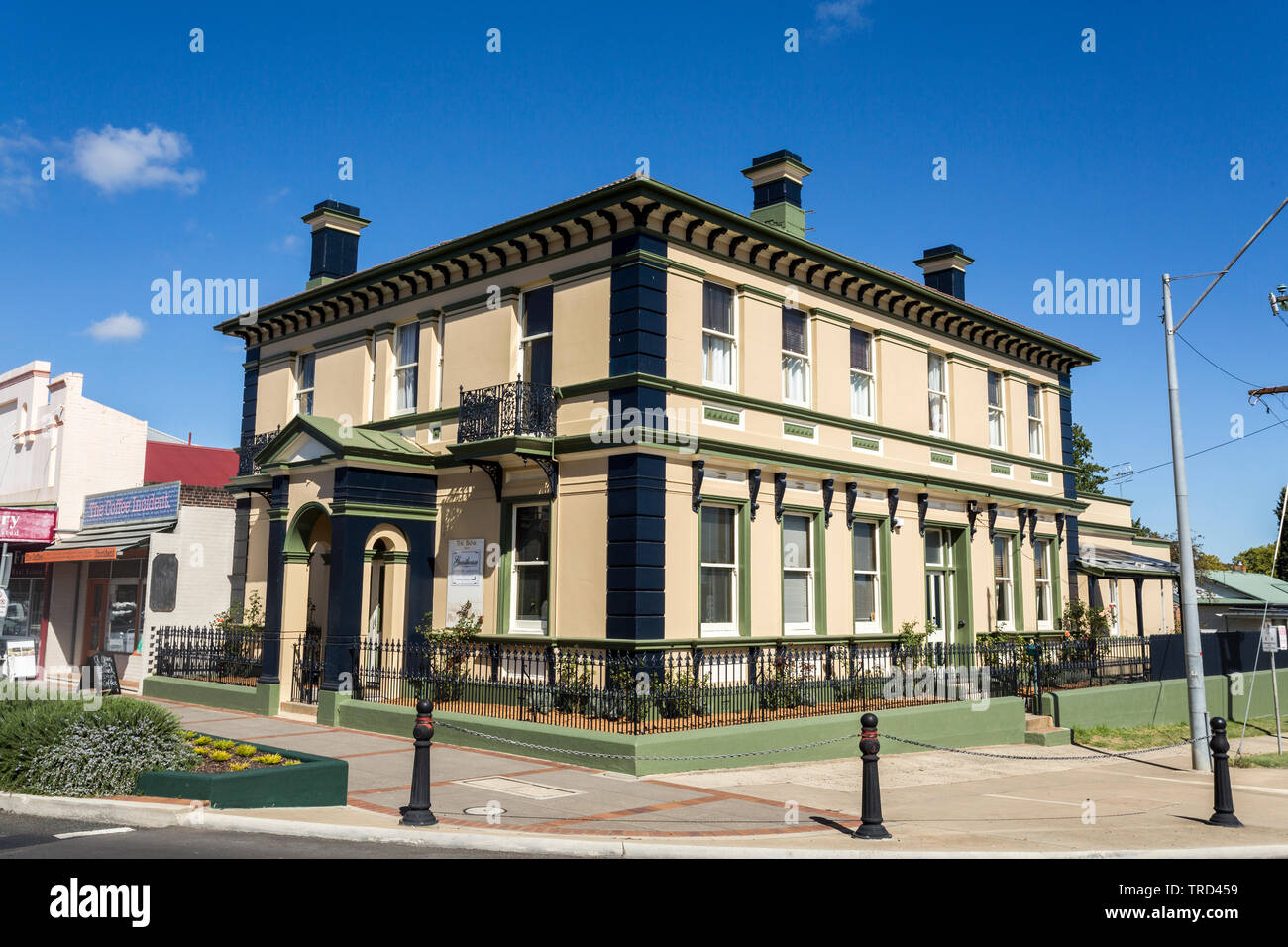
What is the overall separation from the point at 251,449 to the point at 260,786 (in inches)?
583

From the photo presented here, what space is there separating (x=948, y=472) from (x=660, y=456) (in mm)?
9577

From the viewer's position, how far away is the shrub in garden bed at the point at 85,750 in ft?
33.8

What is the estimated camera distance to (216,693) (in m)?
20.0

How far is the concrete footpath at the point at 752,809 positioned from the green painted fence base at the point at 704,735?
22 cm

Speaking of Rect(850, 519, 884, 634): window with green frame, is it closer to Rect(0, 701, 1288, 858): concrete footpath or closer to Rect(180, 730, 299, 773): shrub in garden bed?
Rect(0, 701, 1288, 858): concrete footpath

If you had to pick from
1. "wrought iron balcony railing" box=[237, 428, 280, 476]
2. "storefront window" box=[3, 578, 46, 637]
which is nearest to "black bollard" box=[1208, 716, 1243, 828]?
"wrought iron balcony railing" box=[237, 428, 280, 476]

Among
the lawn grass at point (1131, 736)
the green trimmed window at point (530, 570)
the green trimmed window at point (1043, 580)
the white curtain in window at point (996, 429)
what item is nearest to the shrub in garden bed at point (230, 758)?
the green trimmed window at point (530, 570)

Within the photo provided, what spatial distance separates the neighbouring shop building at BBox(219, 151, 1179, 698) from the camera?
16.8m

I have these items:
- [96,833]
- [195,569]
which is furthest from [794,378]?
[195,569]

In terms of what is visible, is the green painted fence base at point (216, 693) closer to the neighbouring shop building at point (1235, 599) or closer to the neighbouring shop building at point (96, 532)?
the neighbouring shop building at point (96, 532)

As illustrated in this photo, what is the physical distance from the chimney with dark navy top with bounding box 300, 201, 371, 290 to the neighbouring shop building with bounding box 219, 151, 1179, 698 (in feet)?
0.25

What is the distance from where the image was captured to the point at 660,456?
16.6 m
